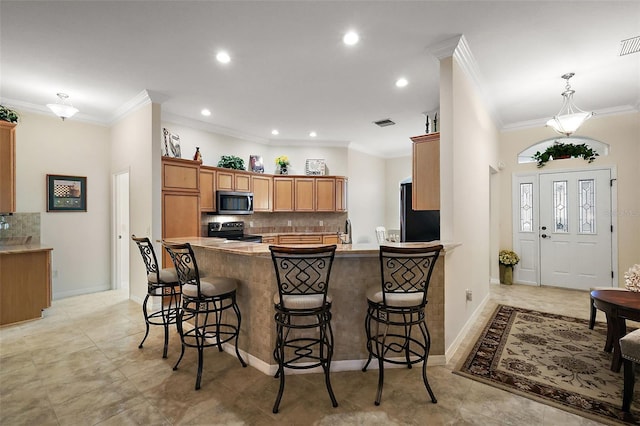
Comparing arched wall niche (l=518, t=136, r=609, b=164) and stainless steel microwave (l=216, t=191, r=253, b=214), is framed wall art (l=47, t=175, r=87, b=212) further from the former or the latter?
arched wall niche (l=518, t=136, r=609, b=164)

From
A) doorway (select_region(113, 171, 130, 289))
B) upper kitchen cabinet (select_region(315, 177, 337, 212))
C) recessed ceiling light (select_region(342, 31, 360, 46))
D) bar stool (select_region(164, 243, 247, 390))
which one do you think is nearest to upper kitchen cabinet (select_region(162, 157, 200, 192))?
doorway (select_region(113, 171, 130, 289))

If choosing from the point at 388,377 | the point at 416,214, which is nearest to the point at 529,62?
the point at 416,214

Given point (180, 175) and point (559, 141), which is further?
point (559, 141)

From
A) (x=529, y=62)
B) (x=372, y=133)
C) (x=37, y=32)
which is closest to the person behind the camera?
(x=37, y=32)

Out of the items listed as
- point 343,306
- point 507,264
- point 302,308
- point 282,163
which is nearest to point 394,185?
point 282,163

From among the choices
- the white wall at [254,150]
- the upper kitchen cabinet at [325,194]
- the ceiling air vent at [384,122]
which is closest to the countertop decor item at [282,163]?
the white wall at [254,150]

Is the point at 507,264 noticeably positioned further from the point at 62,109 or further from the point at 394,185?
the point at 62,109

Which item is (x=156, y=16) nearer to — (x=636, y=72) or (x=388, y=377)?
(x=388, y=377)

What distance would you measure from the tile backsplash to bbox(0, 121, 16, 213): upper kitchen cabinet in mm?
643

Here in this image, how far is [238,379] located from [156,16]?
121 inches

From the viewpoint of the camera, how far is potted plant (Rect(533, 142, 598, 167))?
4.94 metres

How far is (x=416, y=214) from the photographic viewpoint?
13.3 ft

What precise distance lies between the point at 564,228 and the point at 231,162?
20.2 feet

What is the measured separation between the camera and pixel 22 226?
4336 millimetres
